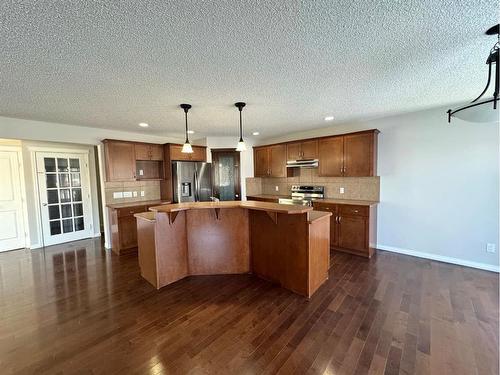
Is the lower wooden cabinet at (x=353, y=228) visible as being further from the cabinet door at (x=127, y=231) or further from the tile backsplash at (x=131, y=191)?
the tile backsplash at (x=131, y=191)

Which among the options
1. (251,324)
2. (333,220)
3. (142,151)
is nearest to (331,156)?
(333,220)

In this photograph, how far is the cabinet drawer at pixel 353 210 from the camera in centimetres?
367

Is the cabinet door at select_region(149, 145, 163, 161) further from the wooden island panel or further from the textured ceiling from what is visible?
the wooden island panel

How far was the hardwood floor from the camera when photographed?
1.68 meters

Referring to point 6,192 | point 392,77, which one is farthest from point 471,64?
point 6,192

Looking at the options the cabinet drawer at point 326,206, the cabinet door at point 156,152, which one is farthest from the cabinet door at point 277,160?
the cabinet door at point 156,152

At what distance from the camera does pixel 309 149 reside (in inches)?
182

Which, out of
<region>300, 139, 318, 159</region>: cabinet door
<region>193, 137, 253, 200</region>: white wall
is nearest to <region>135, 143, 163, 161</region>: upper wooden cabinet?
<region>193, 137, 253, 200</region>: white wall

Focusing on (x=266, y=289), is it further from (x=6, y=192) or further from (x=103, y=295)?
(x=6, y=192)

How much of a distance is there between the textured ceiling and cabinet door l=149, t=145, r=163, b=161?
1.70 m

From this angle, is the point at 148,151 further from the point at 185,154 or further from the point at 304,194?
the point at 304,194

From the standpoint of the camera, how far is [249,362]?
1690mm

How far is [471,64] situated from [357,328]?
263 centimetres

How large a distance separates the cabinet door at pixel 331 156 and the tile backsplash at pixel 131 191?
3.72 meters
